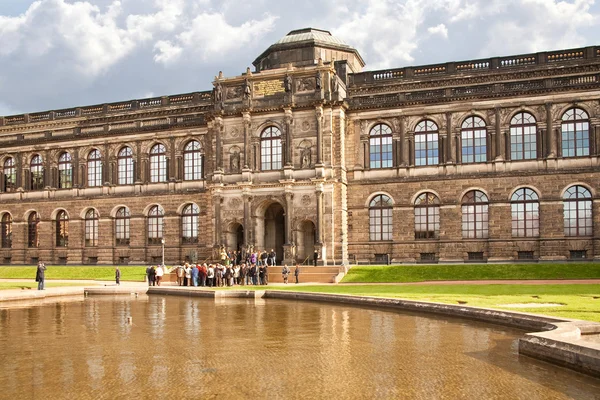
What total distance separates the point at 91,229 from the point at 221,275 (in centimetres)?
2115

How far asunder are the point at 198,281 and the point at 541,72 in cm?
2638

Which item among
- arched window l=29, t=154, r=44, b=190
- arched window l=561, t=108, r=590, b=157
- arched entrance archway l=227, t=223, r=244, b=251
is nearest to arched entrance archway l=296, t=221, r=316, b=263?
arched entrance archway l=227, t=223, r=244, b=251

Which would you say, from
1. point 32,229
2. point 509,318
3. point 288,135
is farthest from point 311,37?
point 509,318

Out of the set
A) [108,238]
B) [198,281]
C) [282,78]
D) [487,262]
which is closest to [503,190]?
[487,262]

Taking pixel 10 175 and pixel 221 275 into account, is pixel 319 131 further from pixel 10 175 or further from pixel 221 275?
pixel 10 175

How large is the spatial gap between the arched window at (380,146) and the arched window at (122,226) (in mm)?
20450

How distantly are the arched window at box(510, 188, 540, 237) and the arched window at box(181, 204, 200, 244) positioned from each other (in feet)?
76.3

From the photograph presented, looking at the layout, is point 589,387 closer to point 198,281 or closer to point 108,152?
point 198,281

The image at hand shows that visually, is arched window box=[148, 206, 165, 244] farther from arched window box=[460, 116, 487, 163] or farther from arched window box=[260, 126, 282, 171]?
arched window box=[460, 116, 487, 163]

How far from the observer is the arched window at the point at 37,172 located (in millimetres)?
56344

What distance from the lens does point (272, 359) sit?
1355cm

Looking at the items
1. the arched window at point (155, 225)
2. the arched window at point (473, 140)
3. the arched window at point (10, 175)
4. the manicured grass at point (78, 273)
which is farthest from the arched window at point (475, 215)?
the arched window at point (10, 175)

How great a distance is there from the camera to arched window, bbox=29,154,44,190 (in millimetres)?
56344

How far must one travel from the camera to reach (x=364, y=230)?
4538cm
